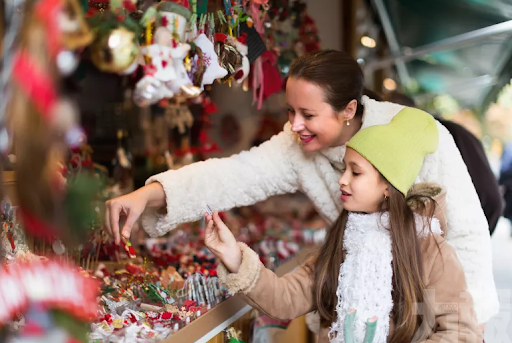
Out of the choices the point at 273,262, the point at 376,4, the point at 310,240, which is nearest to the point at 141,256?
the point at 273,262

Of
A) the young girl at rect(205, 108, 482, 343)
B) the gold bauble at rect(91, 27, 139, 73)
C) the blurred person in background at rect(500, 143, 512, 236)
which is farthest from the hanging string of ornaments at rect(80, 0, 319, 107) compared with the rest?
the blurred person in background at rect(500, 143, 512, 236)

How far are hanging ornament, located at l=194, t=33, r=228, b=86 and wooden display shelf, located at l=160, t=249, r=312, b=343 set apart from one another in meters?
0.67

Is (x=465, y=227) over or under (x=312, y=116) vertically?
under

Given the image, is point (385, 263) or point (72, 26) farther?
point (385, 263)

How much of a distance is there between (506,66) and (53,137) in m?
5.41

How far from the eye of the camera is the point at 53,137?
0.83 m

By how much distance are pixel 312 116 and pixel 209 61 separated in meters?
0.36

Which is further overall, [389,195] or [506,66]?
[506,66]

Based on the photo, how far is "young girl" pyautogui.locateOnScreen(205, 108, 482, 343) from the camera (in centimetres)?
143

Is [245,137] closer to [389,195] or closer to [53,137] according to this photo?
[389,195]

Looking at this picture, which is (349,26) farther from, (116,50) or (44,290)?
(44,290)

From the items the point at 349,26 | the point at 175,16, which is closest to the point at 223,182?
the point at 175,16

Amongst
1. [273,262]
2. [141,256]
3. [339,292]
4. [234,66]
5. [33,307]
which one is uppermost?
[234,66]

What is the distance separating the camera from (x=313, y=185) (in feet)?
6.07
